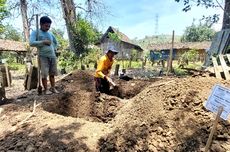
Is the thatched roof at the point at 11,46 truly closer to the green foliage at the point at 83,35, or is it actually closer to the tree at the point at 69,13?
the green foliage at the point at 83,35

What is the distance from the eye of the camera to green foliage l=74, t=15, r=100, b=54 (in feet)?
60.4

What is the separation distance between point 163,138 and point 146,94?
4.80 ft

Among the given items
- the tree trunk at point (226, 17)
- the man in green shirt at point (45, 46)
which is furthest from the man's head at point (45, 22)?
the tree trunk at point (226, 17)

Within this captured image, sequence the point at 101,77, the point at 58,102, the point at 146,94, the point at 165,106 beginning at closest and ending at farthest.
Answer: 1. the point at 165,106
2. the point at 146,94
3. the point at 58,102
4. the point at 101,77

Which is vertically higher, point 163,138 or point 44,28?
point 44,28

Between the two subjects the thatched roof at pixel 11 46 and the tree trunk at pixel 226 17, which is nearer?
the tree trunk at pixel 226 17

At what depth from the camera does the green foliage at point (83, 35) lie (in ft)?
60.4

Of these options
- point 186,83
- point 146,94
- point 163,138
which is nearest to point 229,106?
point 163,138

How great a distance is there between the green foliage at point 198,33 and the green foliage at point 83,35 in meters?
41.9

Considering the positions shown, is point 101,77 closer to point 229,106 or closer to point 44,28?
point 44,28

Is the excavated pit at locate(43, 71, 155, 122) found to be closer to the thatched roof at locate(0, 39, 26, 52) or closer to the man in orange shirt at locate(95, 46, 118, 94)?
the man in orange shirt at locate(95, 46, 118, 94)

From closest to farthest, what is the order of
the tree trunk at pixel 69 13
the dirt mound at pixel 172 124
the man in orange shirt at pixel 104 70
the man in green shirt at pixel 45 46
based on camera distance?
1. the dirt mound at pixel 172 124
2. the man in green shirt at pixel 45 46
3. the man in orange shirt at pixel 104 70
4. the tree trunk at pixel 69 13

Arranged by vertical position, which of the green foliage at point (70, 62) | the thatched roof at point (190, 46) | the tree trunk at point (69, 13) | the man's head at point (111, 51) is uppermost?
the tree trunk at point (69, 13)

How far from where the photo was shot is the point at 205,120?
3668 mm
